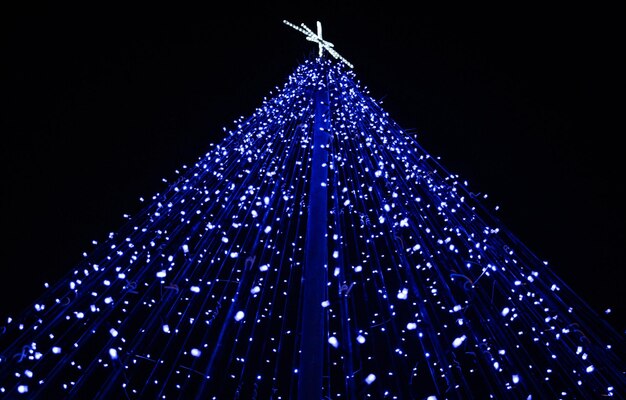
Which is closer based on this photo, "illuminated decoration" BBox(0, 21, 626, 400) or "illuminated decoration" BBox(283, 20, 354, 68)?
"illuminated decoration" BBox(0, 21, 626, 400)

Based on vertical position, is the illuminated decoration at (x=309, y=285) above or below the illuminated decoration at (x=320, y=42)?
below

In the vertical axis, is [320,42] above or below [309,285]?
above

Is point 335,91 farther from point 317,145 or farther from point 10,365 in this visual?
point 10,365

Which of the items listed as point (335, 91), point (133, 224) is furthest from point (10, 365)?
point (335, 91)

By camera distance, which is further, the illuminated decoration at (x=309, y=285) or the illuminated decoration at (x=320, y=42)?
the illuminated decoration at (x=320, y=42)

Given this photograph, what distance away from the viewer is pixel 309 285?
3621 millimetres

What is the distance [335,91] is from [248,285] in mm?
3600

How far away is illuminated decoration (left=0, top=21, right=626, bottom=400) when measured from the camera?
13.8 feet

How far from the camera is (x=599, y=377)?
4.63 meters

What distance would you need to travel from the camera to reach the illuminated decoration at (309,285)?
4.20m

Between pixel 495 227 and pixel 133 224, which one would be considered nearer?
pixel 133 224

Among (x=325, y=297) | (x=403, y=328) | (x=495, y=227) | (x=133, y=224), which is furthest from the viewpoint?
(x=403, y=328)

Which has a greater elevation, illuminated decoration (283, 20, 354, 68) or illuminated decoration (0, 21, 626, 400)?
illuminated decoration (283, 20, 354, 68)

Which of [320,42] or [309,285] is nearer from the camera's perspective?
[309,285]
